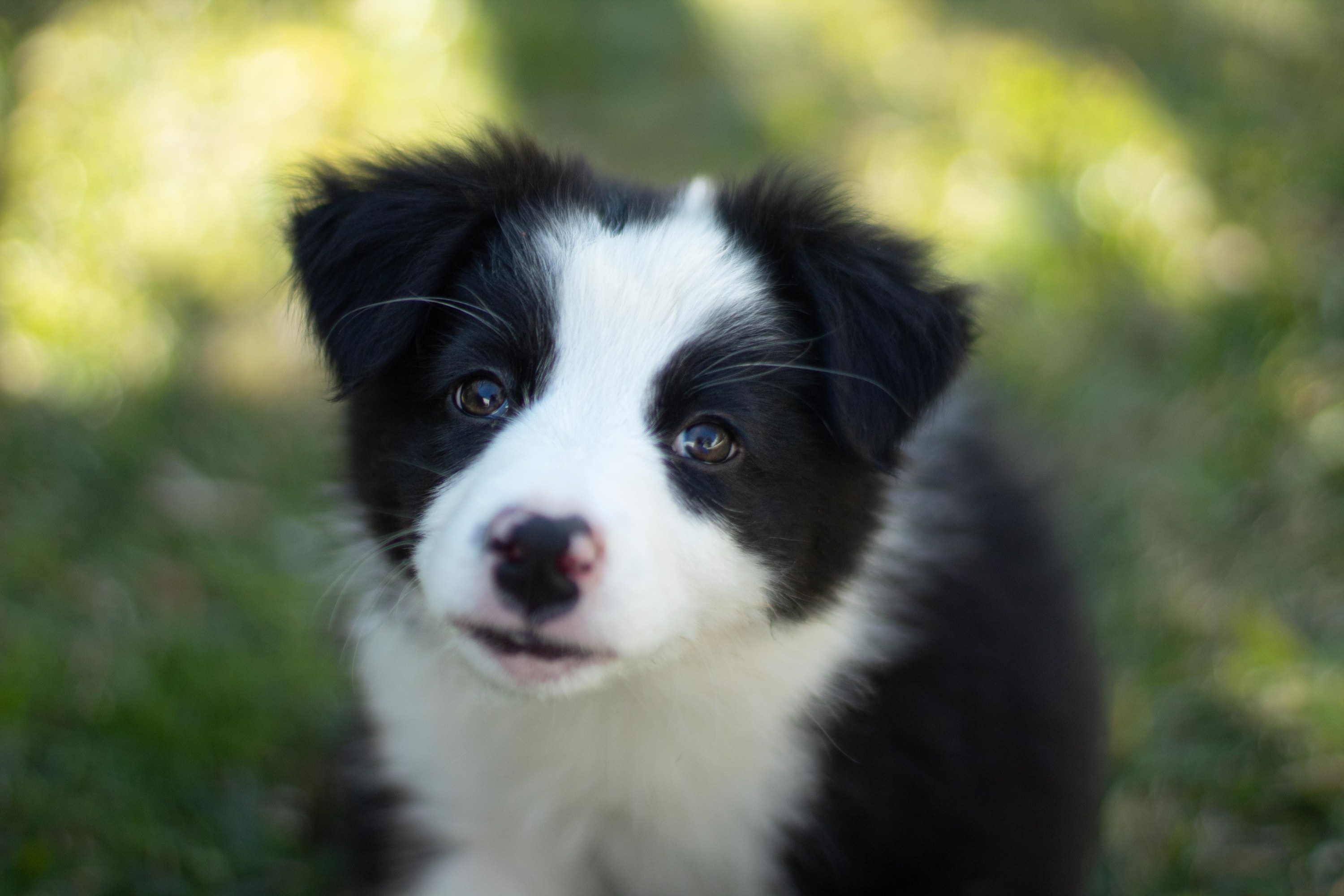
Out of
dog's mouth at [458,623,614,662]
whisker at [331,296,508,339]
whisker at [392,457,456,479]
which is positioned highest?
whisker at [331,296,508,339]

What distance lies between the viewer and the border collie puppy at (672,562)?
2033 mm

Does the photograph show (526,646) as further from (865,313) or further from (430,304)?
(865,313)

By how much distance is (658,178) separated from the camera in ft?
17.9

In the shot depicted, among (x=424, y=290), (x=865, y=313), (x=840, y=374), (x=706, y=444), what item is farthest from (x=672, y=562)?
(x=424, y=290)

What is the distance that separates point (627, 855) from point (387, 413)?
1153 millimetres

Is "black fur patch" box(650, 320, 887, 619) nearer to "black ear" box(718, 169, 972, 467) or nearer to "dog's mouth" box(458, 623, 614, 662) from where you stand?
"black ear" box(718, 169, 972, 467)

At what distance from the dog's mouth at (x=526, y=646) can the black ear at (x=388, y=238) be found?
57 cm

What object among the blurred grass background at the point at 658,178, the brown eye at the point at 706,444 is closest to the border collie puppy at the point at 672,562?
the brown eye at the point at 706,444

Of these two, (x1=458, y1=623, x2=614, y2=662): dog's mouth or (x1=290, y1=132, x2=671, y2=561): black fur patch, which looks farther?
(x1=290, y1=132, x2=671, y2=561): black fur patch

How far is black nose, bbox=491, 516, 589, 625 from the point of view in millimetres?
1830

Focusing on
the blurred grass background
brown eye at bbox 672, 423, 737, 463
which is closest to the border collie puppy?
brown eye at bbox 672, 423, 737, 463

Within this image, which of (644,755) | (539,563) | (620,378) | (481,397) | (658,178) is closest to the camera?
(539,563)

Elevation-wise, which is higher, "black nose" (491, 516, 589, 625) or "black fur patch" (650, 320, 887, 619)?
"black fur patch" (650, 320, 887, 619)

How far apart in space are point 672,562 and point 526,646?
29cm
